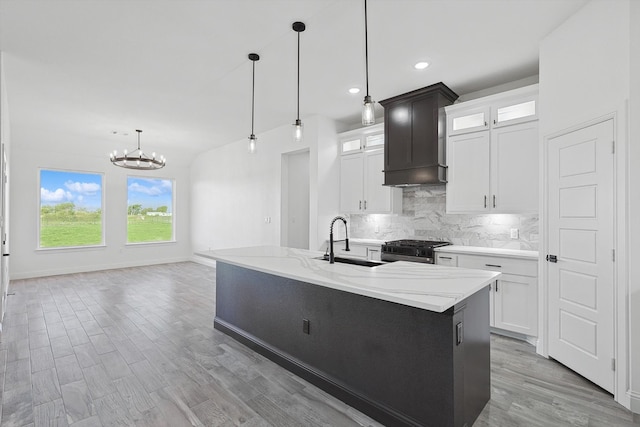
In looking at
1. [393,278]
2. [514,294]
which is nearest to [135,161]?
[393,278]

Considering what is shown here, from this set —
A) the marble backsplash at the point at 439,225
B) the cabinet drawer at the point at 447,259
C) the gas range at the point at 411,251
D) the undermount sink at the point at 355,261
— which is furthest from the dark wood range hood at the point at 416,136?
the undermount sink at the point at 355,261

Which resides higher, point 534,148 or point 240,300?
point 534,148

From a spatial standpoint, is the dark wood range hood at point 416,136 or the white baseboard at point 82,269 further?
the white baseboard at point 82,269

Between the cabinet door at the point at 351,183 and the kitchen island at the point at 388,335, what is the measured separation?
7.96 ft

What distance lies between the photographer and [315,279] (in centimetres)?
205

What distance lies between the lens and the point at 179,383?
2.47m

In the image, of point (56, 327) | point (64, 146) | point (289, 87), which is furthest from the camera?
point (64, 146)

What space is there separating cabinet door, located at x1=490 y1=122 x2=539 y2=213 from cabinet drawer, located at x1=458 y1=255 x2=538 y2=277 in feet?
1.82

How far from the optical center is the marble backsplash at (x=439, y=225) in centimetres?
369

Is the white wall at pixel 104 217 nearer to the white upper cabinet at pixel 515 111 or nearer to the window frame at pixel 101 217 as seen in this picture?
the window frame at pixel 101 217

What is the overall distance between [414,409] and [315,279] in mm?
954

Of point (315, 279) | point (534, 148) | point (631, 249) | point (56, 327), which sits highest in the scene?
point (534, 148)

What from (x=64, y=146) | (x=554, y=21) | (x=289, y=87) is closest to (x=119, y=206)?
(x=64, y=146)

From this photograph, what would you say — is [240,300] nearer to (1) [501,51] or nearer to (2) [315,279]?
(2) [315,279]
